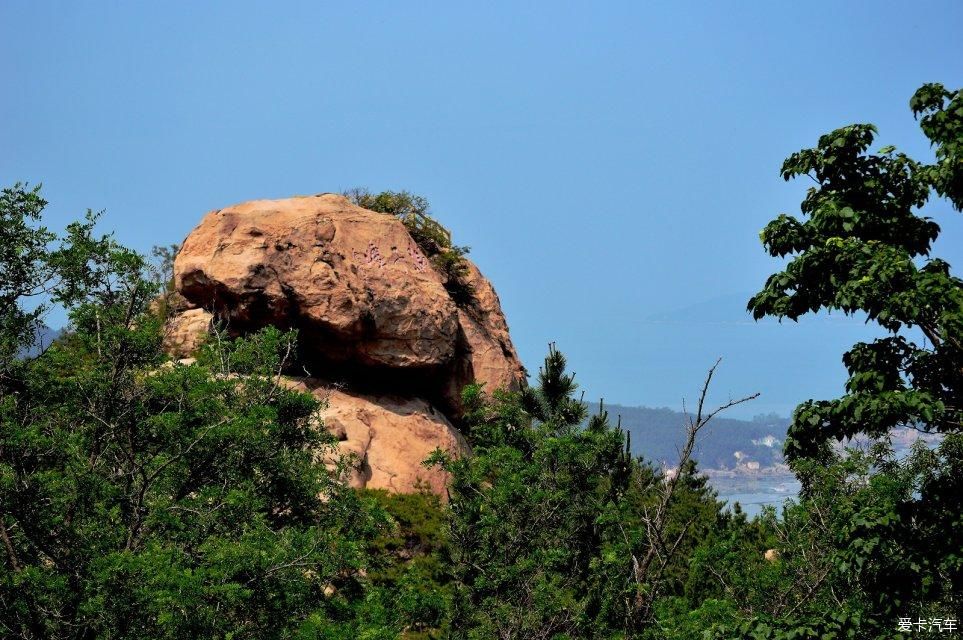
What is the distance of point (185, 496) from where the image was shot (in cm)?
1380

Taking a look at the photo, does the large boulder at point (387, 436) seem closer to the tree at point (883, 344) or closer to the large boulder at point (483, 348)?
Answer: the large boulder at point (483, 348)

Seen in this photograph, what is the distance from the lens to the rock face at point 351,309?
98.4 ft

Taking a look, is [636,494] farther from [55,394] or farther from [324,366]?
[55,394]

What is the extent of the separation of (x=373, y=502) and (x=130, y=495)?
461cm

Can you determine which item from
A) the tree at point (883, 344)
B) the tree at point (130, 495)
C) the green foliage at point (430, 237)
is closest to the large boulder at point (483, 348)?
the green foliage at point (430, 237)

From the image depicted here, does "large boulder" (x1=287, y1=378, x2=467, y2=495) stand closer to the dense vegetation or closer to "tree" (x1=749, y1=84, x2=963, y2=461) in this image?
the dense vegetation

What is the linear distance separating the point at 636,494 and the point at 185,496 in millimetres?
16356

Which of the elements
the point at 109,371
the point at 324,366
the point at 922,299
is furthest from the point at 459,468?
the point at 324,366

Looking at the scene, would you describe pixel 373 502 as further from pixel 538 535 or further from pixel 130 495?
pixel 130 495

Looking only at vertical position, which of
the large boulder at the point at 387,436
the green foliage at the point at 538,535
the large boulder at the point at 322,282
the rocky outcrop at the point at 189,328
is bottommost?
the green foliage at the point at 538,535

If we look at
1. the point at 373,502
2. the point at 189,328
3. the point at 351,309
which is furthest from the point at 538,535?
the point at 189,328

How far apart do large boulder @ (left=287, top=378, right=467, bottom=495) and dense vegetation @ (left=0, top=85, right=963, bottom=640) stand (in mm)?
10511

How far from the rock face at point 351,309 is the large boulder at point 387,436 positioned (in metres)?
0.04

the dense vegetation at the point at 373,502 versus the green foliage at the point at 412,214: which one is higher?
the green foliage at the point at 412,214
